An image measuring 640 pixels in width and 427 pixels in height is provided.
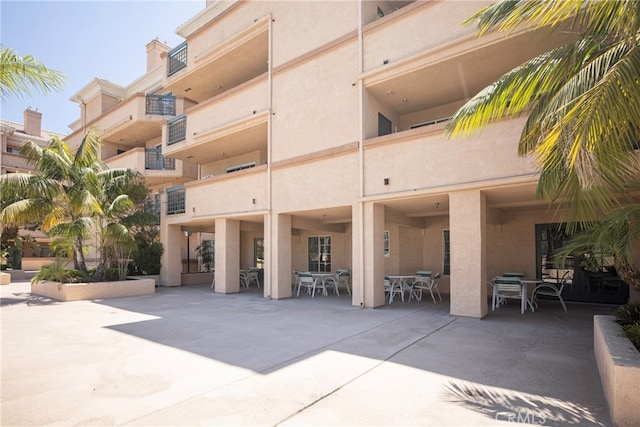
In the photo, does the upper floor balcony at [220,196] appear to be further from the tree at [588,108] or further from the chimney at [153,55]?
the chimney at [153,55]

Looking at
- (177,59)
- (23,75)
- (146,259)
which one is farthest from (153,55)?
(23,75)

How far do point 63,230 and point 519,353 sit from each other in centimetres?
1413

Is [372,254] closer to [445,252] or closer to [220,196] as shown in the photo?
[445,252]

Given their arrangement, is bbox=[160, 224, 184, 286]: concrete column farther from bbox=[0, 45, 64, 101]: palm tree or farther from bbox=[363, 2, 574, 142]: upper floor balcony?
bbox=[0, 45, 64, 101]: palm tree

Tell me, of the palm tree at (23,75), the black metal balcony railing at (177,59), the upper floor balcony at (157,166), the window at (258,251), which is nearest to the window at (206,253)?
the window at (258,251)

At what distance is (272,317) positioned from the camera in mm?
9211

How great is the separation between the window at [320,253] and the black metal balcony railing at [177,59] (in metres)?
10.2

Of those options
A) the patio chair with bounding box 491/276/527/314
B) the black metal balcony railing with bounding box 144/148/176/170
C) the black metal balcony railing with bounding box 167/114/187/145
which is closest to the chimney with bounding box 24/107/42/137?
the black metal balcony railing with bounding box 144/148/176/170

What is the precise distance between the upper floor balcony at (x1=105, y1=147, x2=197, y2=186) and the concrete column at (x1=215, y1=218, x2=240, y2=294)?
6379 millimetres

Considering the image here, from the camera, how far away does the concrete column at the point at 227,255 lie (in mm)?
14438

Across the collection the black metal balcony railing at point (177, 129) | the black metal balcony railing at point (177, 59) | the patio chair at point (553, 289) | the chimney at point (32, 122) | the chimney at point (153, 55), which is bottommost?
the patio chair at point (553, 289)

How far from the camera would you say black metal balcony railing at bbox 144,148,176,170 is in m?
19.5

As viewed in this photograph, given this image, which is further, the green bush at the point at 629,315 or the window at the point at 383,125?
the window at the point at 383,125

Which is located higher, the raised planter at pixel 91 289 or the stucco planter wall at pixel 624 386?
the stucco planter wall at pixel 624 386
